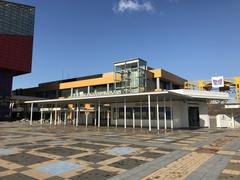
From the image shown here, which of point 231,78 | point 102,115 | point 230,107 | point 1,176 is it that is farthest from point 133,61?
point 1,176

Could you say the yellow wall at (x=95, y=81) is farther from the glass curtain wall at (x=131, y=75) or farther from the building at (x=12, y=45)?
the building at (x=12, y=45)

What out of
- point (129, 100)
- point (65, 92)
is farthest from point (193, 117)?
point (65, 92)

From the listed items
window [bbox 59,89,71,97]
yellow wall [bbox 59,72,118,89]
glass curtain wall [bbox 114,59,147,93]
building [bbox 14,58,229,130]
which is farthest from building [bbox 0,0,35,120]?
glass curtain wall [bbox 114,59,147,93]

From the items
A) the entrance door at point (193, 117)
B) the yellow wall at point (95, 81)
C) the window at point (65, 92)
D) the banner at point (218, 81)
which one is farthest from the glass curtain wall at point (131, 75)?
the banner at point (218, 81)

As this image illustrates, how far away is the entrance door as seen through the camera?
31.1 meters

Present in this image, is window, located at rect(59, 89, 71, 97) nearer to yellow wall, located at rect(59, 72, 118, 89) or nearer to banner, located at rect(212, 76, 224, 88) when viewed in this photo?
yellow wall, located at rect(59, 72, 118, 89)

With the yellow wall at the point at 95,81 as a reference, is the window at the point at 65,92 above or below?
below

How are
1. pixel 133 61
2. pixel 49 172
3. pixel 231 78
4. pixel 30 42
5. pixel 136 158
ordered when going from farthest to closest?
1. pixel 30 42
2. pixel 231 78
3. pixel 133 61
4. pixel 136 158
5. pixel 49 172

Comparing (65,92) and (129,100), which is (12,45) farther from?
(129,100)

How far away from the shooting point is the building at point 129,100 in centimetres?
2805

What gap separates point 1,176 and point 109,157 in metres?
3.91

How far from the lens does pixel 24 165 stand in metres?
7.28

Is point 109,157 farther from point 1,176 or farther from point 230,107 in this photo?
point 230,107

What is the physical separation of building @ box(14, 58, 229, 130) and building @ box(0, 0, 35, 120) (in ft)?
28.9
